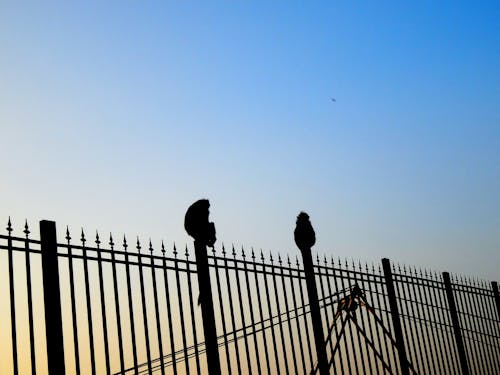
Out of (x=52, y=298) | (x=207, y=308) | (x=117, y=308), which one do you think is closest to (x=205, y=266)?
(x=207, y=308)

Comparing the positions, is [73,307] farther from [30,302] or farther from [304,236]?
[304,236]

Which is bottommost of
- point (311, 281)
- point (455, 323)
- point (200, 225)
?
point (455, 323)

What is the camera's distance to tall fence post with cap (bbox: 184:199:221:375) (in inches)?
245

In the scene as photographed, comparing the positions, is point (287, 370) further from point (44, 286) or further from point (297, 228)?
point (44, 286)

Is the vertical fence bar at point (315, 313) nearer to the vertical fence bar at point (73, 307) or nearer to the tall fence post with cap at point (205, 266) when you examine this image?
the tall fence post with cap at point (205, 266)

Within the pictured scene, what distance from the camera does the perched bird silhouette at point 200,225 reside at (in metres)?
6.83

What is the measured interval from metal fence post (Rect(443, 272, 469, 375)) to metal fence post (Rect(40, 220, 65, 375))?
8830 mm

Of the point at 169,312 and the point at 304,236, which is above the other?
the point at 304,236

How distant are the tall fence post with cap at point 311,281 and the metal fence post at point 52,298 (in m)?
4.17

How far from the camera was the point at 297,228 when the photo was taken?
8.56m

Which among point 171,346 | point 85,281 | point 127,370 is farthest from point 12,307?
point 171,346

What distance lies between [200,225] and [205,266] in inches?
21.5

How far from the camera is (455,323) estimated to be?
1114 cm

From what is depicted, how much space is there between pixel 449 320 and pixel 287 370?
5380 millimetres
